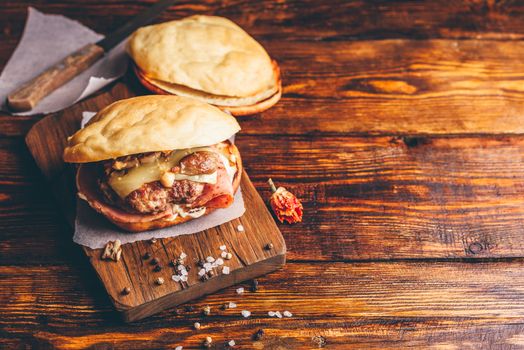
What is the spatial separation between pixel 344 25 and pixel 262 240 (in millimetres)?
1671

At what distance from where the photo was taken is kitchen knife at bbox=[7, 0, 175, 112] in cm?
344

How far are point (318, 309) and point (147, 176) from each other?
86 centimetres

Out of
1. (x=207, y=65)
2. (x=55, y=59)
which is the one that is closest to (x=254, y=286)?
(x=207, y=65)

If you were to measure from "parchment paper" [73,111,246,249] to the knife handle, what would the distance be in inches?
29.1

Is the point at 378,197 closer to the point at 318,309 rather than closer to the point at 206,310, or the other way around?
the point at 318,309

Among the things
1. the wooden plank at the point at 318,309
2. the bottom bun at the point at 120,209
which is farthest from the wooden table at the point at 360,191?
the bottom bun at the point at 120,209

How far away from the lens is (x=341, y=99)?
3.64 metres

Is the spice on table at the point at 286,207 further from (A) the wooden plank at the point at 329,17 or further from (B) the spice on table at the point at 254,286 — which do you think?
(A) the wooden plank at the point at 329,17

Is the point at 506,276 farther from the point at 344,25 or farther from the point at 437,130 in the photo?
the point at 344,25

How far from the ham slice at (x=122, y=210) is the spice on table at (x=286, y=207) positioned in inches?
10.1

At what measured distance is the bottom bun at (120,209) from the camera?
2.82 m

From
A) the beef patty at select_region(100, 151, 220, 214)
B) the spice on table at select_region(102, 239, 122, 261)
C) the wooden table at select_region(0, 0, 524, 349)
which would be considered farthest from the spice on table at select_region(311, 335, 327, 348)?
the spice on table at select_region(102, 239, 122, 261)

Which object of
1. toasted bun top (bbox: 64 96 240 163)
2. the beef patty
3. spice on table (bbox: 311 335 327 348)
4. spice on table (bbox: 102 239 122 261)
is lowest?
spice on table (bbox: 311 335 327 348)

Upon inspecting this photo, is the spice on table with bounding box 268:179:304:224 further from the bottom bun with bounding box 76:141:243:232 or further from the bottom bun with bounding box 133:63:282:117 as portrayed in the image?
the bottom bun with bounding box 133:63:282:117
